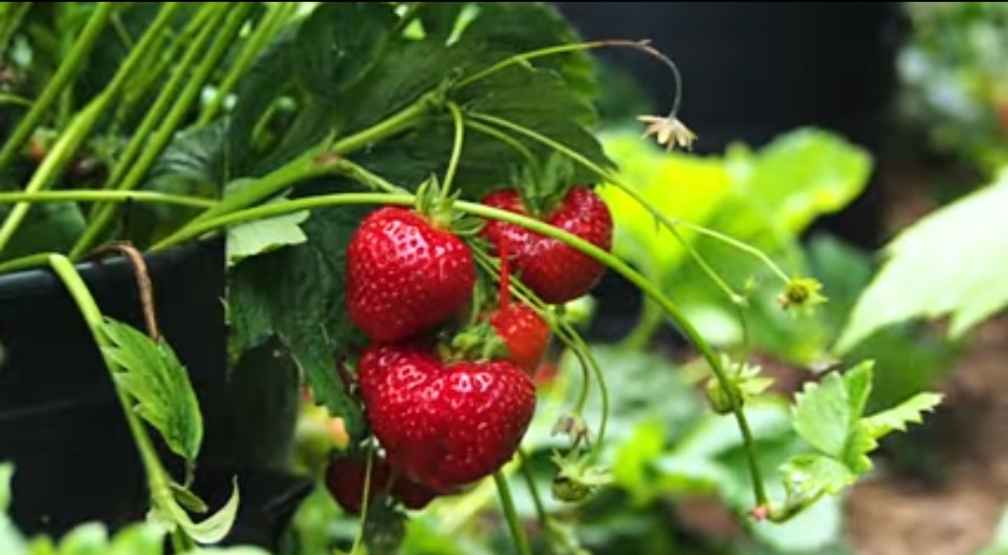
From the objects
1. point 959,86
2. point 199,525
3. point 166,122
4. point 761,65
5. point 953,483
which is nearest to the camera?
point 199,525

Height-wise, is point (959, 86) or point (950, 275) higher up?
point (950, 275)

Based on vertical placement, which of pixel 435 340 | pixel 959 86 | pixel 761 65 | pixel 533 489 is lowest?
pixel 959 86

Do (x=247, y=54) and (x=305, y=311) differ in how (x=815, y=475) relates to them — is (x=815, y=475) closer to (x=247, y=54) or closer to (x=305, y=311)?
(x=305, y=311)

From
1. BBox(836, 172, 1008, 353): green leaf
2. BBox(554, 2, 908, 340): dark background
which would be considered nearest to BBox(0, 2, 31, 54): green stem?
BBox(836, 172, 1008, 353): green leaf

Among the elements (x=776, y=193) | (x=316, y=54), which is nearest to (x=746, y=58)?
(x=776, y=193)

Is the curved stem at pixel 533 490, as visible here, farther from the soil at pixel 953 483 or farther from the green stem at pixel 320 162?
the soil at pixel 953 483

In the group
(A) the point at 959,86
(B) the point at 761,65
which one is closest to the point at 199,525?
(B) the point at 761,65

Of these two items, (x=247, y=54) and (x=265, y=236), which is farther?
(x=247, y=54)

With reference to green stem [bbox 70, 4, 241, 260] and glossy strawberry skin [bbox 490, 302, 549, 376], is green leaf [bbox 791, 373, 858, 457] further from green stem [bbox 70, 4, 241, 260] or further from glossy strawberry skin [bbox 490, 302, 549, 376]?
green stem [bbox 70, 4, 241, 260]
